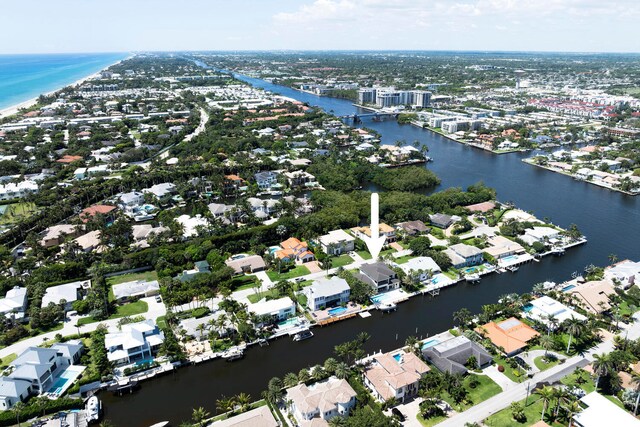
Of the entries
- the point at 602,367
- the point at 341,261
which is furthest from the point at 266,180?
the point at 602,367

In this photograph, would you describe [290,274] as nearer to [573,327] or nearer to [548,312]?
[548,312]

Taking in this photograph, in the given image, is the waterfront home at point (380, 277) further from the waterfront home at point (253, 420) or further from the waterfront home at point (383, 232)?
the waterfront home at point (253, 420)

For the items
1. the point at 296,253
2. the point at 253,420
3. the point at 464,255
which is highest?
the point at 464,255

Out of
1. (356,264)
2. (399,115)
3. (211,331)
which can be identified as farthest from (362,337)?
(399,115)

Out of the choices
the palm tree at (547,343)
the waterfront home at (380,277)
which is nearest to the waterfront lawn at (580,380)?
the palm tree at (547,343)

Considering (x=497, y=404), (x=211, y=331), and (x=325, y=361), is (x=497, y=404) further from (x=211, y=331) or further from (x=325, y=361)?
(x=211, y=331)

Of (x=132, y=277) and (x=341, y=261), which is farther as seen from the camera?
(x=341, y=261)
